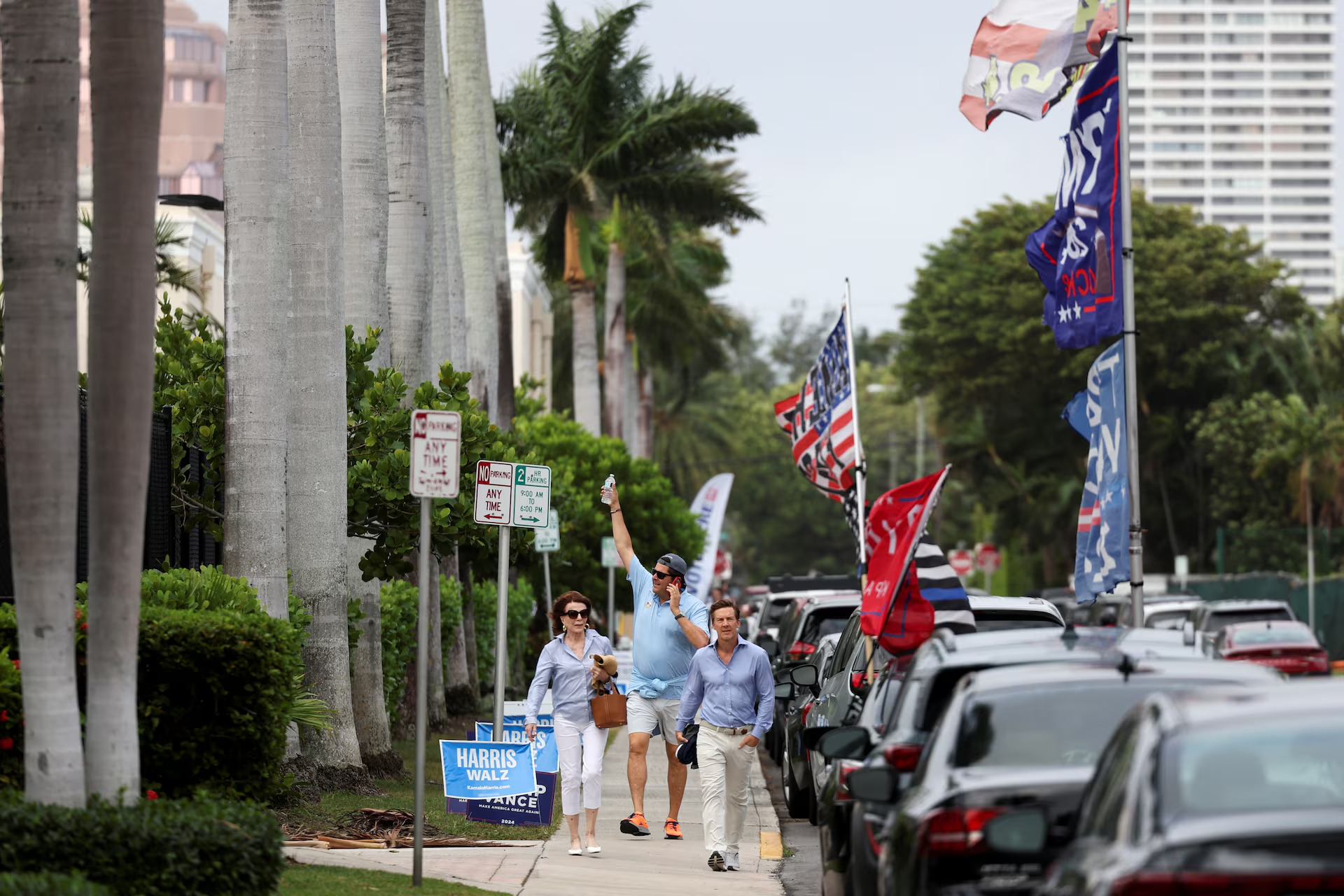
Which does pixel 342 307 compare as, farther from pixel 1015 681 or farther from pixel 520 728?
pixel 1015 681

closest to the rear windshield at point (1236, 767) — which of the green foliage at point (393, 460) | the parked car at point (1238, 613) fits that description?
the green foliage at point (393, 460)

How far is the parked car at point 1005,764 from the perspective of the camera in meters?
6.29

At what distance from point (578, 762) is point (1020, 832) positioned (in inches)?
299

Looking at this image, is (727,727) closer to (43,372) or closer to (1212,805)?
(43,372)

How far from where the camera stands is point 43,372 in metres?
8.47

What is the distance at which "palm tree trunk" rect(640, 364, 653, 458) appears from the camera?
208 feet

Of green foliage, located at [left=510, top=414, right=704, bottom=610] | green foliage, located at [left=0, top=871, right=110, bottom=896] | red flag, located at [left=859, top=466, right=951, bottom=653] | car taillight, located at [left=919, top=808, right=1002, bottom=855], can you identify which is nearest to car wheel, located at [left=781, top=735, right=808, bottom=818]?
red flag, located at [left=859, top=466, right=951, bottom=653]

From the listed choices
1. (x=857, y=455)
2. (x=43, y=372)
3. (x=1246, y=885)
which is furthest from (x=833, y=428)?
(x=1246, y=885)

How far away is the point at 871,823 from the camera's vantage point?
7695 millimetres

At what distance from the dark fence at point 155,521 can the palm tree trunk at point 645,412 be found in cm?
4442

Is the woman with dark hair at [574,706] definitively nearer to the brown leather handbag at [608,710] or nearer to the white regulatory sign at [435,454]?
the brown leather handbag at [608,710]

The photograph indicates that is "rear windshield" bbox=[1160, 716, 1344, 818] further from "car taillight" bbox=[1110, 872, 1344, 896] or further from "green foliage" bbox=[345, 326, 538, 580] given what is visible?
"green foliage" bbox=[345, 326, 538, 580]

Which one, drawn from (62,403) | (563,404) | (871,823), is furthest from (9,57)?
(563,404)

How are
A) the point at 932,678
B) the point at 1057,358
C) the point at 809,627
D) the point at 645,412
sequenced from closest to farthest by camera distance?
the point at 932,678 → the point at 809,627 → the point at 1057,358 → the point at 645,412
